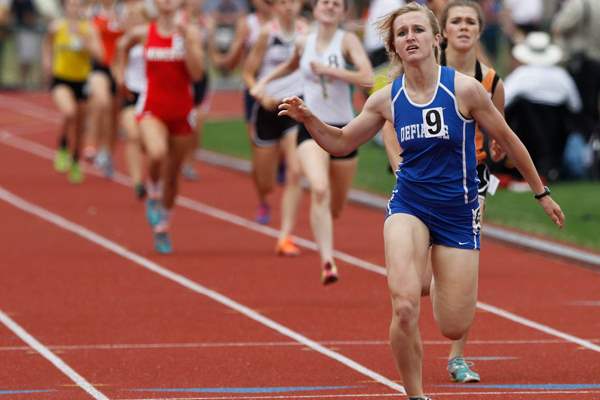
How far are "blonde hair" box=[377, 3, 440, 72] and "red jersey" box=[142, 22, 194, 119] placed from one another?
6437mm

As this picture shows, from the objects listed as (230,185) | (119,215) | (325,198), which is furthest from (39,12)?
(325,198)

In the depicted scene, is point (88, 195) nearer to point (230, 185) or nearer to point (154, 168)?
point (230, 185)

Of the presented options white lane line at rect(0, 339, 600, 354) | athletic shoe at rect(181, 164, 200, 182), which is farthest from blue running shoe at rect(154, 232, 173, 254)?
athletic shoe at rect(181, 164, 200, 182)

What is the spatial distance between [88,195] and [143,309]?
8.21 meters

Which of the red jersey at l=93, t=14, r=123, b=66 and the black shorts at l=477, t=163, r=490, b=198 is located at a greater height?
the black shorts at l=477, t=163, r=490, b=198

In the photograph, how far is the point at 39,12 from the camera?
38406 mm

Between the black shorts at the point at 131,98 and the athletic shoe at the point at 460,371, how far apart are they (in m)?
8.58

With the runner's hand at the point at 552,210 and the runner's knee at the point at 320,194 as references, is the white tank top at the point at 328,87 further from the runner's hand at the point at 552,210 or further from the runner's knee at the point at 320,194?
the runner's hand at the point at 552,210

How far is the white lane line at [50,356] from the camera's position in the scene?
29.8 ft

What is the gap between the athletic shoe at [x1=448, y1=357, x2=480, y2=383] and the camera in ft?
30.3

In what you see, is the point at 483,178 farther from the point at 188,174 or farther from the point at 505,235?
the point at 188,174

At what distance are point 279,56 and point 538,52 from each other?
16.2ft

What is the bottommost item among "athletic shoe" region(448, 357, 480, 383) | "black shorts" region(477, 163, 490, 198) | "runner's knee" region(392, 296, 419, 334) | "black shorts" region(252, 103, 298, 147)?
"black shorts" region(252, 103, 298, 147)

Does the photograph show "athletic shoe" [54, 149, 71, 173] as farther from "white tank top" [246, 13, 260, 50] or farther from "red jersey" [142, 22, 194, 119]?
"red jersey" [142, 22, 194, 119]
